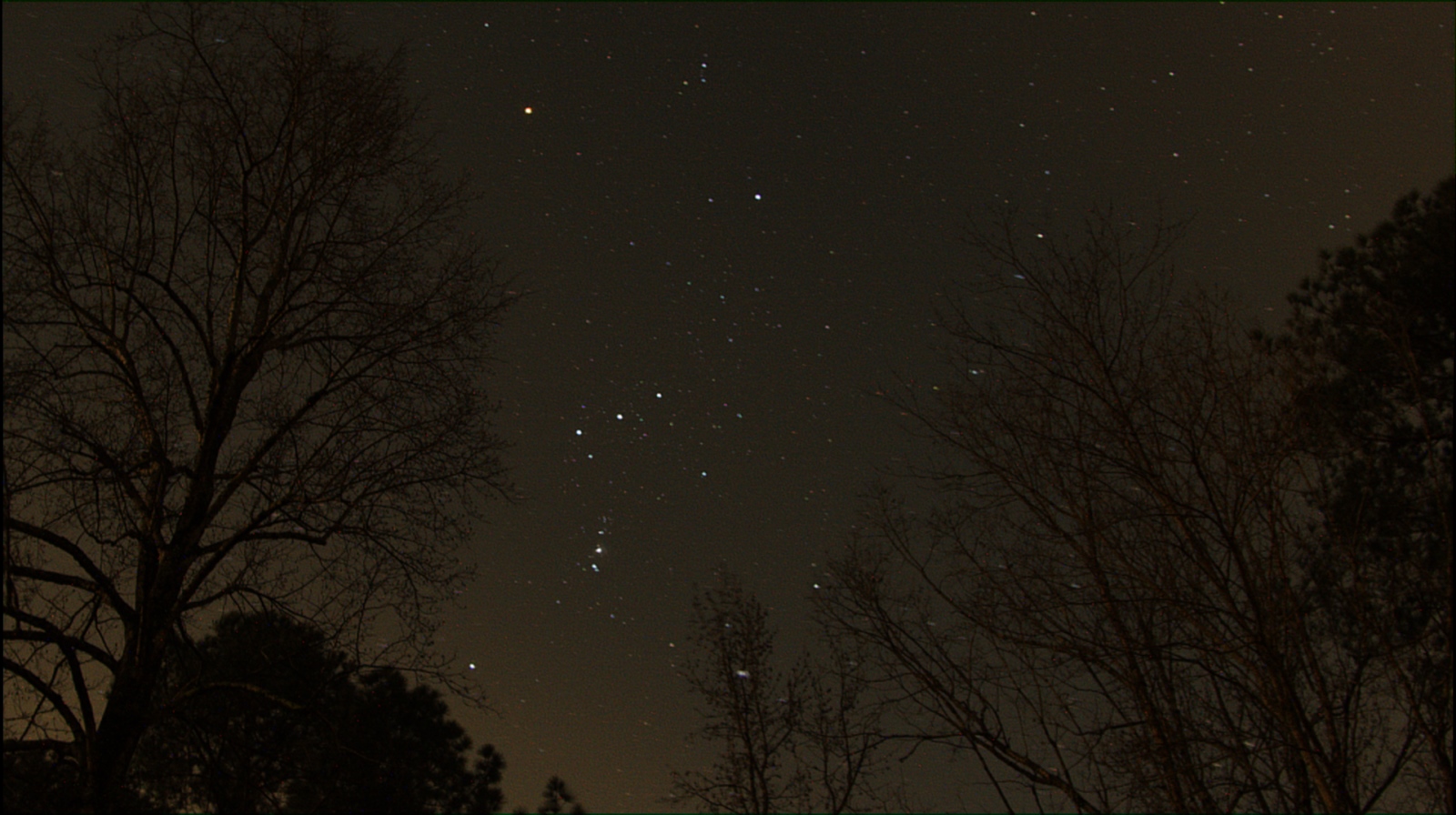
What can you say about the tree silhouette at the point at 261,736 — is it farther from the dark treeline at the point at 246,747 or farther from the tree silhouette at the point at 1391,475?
the tree silhouette at the point at 1391,475

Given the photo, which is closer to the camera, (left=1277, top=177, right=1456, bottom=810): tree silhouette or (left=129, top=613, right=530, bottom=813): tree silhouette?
(left=1277, top=177, right=1456, bottom=810): tree silhouette

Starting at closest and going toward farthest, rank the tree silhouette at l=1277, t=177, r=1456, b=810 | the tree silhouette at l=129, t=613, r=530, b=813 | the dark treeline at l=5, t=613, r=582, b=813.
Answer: the tree silhouette at l=1277, t=177, r=1456, b=810, the dark treeline at l=5, t=613, r=582, b=813, the tree silhouette at l=129, t=613, r=530, b=813

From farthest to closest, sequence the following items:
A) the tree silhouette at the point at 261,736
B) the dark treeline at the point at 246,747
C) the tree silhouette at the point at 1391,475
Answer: the tree silhouette at the point at 261,736 < the dark treeline at the point at 246,747 < the tree silhouette at the point at 1391,475

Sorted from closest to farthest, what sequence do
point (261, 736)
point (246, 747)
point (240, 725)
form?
1. point (246, 747)
2. point (240, 725)
3. point (261, 736)

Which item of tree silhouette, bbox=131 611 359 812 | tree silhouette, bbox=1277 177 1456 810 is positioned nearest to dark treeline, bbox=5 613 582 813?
tree silhouette, bbox=131 611 359 812

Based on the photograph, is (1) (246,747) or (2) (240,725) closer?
(1) (246,747)

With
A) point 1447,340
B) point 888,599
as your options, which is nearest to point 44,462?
point 888,599

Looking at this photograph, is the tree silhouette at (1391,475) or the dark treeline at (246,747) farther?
the dark treeline at (246,747)

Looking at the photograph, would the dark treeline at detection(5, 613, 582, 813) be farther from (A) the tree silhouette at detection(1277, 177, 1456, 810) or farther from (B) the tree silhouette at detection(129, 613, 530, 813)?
(A) the tree silhouette at detection(1277, 177, 1456, 810)

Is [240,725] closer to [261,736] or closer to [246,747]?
[246,747]

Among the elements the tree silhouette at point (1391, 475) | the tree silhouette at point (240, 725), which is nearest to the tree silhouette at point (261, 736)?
the tree silhouette at point (240, 725)

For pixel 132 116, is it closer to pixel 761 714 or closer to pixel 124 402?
pixel 124 402

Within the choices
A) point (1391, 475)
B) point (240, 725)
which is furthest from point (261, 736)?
point (1391, 475)

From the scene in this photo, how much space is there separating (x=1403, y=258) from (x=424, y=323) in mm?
8683
